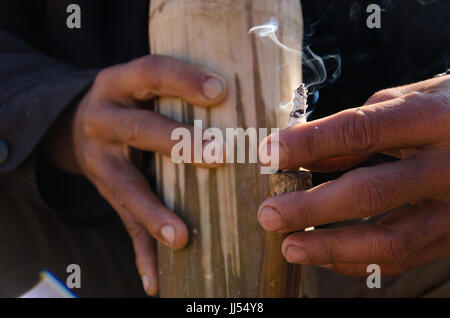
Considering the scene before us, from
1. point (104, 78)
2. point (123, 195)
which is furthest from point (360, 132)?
point (104, 78)

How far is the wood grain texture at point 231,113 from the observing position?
0.94m

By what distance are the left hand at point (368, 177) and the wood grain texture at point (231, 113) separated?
146 millimetres

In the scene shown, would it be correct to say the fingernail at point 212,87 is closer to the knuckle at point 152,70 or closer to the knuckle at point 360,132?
the knuckle at point 152,70

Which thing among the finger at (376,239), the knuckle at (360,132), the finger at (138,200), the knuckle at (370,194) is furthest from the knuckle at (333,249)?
the finger at (138,200)

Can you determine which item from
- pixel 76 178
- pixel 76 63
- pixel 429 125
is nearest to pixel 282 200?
pixel 429 125

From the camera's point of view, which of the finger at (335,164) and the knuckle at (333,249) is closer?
the knuckle at (333,249)

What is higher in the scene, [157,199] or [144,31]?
[144,31]

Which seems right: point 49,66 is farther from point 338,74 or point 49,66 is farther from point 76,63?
point 338,74

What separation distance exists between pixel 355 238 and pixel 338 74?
56 centimetres

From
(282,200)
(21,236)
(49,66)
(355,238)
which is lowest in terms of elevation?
(21,236)

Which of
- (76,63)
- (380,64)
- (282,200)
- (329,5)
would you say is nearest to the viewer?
(282,200)

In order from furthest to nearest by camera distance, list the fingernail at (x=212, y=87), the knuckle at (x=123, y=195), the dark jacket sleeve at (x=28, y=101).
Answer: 1. the dark jacket sleeve at (x=28, y=101)
2. the knuckle at (x=123, y=195)
3. the fingernail at (x=212, y=87)

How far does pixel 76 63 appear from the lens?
2023mm

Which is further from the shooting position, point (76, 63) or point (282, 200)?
point (76, 63)
